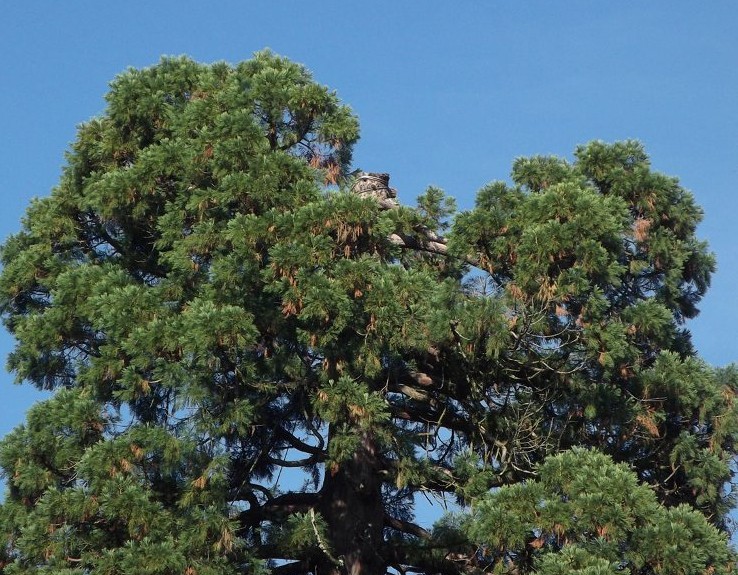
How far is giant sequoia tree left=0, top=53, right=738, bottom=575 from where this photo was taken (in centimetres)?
1348

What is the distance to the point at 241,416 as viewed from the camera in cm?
1398

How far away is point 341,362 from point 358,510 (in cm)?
188

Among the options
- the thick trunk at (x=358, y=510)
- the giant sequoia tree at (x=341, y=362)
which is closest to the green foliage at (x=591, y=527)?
the giant sequoia tree at (x=341, y=362)

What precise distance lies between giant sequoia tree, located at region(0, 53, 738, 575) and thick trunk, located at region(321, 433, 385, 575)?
3 centimetres

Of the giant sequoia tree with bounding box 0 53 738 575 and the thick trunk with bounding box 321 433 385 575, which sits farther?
the thick trunk with bounding box 321 433 385 575

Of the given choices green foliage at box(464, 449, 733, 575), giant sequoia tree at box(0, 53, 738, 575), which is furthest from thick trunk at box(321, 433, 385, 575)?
green foliage at box(464, 449, 733, 575)

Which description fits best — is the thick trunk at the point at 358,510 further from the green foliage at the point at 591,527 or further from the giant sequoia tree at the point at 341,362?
the green foliage at the point at 591,527

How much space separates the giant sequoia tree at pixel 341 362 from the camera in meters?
13.5

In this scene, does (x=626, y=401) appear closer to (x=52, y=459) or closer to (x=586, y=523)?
(x=586, y=523)

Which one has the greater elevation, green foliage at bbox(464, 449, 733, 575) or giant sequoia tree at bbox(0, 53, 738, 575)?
giant sequoia tree at bbox(0, 53, 738, 575)

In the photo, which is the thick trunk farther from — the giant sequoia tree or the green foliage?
the green foliage

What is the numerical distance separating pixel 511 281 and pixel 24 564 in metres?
5.36

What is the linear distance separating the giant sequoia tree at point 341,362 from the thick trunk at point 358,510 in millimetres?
30

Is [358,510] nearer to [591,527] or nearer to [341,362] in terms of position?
[341,362]
